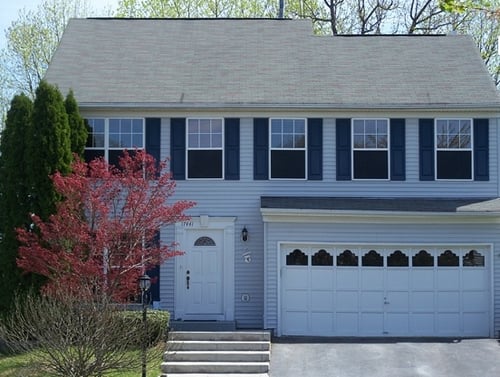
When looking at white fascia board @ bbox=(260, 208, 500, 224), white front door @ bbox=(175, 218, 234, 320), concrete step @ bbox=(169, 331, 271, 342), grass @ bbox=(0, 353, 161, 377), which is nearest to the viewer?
grass @ bbox=(0, 353, 161, 377)

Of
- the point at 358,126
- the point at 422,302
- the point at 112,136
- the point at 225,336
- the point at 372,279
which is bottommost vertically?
the point at 225,336

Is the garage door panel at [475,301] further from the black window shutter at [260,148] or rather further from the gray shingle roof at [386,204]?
the black window shutter at [260,148]

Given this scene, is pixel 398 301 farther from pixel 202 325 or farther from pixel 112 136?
pixel 112 136

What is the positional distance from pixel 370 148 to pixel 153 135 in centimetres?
531

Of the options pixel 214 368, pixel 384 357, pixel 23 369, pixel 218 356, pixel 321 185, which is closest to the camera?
pixel 23 369

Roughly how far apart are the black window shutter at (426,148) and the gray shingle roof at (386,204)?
25.0 inches

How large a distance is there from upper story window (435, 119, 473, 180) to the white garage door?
1904mm

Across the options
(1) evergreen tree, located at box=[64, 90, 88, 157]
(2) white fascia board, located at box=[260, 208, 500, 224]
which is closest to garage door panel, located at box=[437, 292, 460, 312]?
(2) white fascia board, located at box=[260, 208, 500, 224]

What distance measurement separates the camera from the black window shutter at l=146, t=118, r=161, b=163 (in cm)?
1942

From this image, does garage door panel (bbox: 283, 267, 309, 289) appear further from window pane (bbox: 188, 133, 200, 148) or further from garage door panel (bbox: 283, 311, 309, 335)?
window pane (bbox: 188, 133, 200, 148)

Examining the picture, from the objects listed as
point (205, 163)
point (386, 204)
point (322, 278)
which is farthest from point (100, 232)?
point (386, 204)

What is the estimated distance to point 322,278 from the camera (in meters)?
18.7

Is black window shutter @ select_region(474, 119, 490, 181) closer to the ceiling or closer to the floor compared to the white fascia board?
closer to the ceiling

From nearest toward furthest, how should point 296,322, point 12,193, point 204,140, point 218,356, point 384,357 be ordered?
point 218,356, point 384,357, point 12,193, point 296,322, point 204,140
